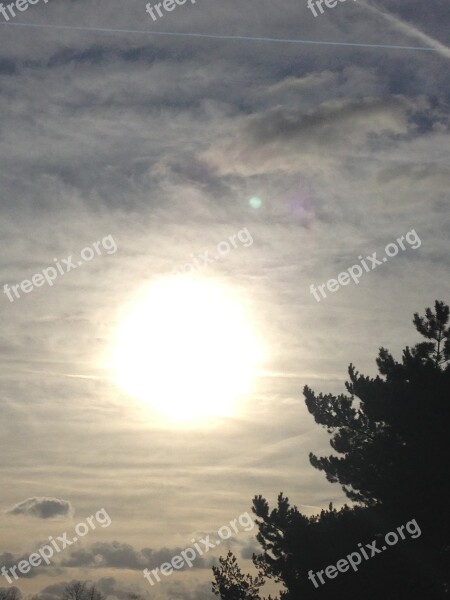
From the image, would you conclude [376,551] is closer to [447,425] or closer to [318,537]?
[318,537]

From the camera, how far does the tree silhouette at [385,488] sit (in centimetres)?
3094

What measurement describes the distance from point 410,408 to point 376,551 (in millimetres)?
6819

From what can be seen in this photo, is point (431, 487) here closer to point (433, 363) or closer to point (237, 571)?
point (433, 363)

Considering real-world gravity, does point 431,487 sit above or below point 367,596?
above

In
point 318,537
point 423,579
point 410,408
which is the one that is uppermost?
point 410,408

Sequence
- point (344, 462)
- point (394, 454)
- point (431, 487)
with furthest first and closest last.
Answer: point (344, 462) < point (394, 454) < point (431, 487)

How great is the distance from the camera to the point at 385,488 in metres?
32.1

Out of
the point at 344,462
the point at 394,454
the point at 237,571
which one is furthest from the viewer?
the point at 237,571

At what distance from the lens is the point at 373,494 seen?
110ft

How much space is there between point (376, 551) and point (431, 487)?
414 cm

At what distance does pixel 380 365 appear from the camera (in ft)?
118

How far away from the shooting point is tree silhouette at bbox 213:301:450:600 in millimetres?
30938

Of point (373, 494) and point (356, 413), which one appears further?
point (356, 413)

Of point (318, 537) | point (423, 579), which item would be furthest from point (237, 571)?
point (423, 579)
